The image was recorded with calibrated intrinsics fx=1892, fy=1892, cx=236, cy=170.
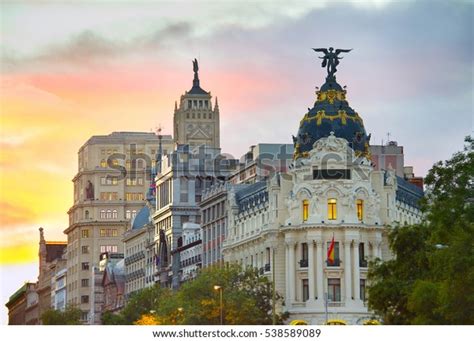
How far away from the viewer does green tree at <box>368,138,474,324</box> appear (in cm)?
11700

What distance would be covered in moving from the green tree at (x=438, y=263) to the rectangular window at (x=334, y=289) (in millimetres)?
38652

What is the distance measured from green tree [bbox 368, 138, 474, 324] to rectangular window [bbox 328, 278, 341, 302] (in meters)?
38.7

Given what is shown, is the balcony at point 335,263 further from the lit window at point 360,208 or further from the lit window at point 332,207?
the lit window at point 360,208

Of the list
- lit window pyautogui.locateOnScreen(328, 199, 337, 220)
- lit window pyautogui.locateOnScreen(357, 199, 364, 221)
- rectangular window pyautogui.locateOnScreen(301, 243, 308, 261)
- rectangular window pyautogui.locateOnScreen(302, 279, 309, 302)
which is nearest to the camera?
rectangular window pyautogui.locateOnScreen(302, 279, 309, 302)

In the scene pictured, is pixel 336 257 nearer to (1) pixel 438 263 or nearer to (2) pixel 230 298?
(2) pixel 230 298

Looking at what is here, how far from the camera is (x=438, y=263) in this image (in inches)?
4786

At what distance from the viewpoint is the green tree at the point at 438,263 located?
117 metres

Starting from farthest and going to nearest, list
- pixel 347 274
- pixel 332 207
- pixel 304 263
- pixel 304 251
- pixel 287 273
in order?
pixel 287 273 < pixel 304 251 < pixel 332 207 < pixel 304 263 < pixel 347 274

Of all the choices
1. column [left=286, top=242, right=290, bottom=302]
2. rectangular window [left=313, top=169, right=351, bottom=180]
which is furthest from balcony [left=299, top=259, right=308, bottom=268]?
rectangular window [left=313, top=169, right=351, bottom=180]

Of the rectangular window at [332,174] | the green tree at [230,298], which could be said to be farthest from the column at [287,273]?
the rectangular window at [332,174]

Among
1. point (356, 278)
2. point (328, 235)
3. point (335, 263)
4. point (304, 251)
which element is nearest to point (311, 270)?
point (335, 263)

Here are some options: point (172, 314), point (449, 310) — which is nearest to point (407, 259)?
point (449, 310)

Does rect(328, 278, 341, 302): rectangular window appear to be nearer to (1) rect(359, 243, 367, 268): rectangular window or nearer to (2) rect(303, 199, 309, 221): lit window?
(1) rect(359, 243, 367, 268): rectangular window

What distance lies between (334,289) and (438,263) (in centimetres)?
7401
